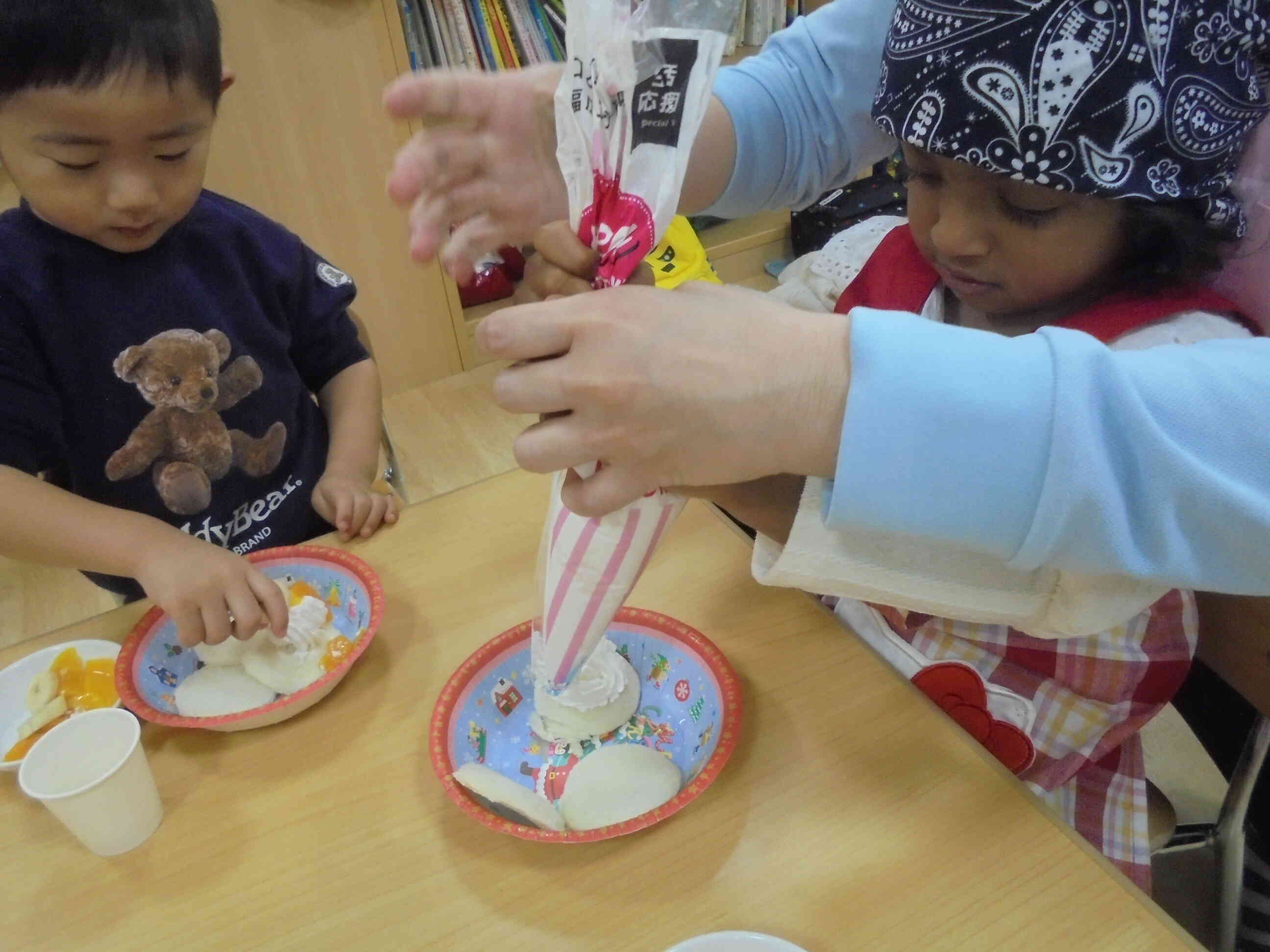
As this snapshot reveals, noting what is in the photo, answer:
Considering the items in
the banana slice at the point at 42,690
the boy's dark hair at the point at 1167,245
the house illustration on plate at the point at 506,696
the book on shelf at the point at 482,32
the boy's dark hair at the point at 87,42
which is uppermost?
the boy's dark hair at the point at 87,42

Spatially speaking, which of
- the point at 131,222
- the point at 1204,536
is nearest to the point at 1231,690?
the point at 1204,536

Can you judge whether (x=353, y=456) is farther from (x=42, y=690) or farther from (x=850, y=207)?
(x=850, y=207)

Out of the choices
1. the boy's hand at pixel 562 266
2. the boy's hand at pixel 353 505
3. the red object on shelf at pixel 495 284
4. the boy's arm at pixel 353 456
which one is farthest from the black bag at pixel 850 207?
the boy's hand at pixel 562 266

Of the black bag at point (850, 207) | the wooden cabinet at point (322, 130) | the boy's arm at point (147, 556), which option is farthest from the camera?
the black bag at point (850, 207)

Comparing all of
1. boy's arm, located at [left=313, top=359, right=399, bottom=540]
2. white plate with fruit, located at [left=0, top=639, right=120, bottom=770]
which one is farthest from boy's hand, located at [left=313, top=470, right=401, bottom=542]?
white plate with fruit, located at [left=0, top=639, right=120, bottom=770]

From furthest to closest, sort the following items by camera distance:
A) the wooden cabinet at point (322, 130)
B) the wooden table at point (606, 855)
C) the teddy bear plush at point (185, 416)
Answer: the wooden cabinet at point (322, 130) < the teddy bear plush at point (185, 416) < the wooden table at point (606, 855)

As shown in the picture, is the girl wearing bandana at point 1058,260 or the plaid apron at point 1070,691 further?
the plaid apron at point 1070,691

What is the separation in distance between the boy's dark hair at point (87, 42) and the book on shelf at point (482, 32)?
154 cm

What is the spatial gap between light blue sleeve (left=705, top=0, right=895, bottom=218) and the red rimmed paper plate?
512 millimetres

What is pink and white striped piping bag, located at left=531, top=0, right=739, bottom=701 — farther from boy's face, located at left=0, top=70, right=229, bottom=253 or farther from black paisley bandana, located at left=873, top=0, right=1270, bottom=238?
boy's face, located at left=0, top=70, right=229, bottom=253

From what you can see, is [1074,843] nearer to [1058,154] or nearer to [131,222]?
[1058,154]

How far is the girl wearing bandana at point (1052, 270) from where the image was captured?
542mm

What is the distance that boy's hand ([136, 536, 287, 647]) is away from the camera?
2.47 feet

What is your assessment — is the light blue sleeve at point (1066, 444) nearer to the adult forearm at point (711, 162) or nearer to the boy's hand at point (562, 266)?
the boy's hand at point (562, 266)
